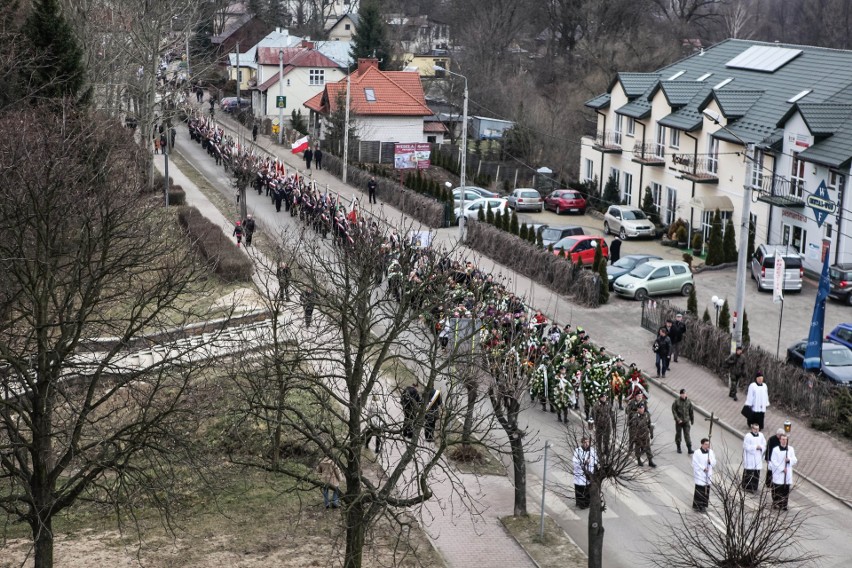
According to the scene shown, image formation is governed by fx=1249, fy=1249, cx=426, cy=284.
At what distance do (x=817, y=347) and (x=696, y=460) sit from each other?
8.41 metres

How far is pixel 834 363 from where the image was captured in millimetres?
27844

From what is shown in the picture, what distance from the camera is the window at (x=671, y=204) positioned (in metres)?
48.5

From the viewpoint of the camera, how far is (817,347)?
2797 centimetres

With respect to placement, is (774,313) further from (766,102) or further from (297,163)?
(297,163)

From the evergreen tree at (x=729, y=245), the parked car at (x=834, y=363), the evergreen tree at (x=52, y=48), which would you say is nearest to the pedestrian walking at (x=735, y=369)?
the parked car at (x=834, y=363)

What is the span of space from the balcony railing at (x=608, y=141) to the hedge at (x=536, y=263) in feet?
42.3

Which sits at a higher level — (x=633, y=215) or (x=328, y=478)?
(x=633, y=215)

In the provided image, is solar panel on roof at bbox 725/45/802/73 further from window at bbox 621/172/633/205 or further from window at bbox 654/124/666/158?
window at bbox 621/172/633/205

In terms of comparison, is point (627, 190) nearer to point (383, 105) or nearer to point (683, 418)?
point (383, 105)

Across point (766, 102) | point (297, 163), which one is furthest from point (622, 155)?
point (297, 163)

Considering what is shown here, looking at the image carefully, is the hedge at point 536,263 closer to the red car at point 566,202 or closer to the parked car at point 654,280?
the parked car at point 654,280

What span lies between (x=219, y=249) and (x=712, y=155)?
19.1m

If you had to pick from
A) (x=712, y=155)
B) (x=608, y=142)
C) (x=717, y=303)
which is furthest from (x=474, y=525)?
(x=608, y=142)

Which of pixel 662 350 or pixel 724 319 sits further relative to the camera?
pixel 724 319
